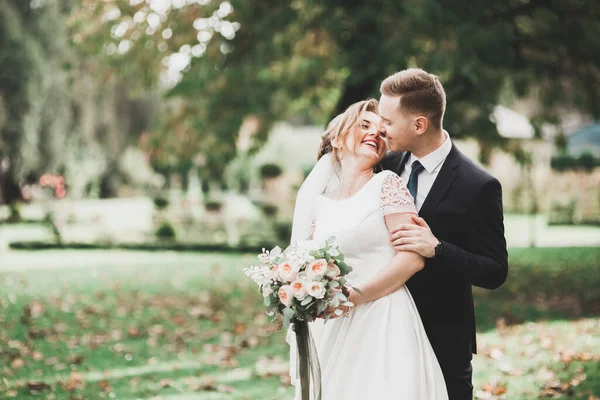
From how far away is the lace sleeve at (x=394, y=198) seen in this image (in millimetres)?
3221

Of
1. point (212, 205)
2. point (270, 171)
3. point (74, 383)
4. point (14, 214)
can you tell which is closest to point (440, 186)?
point (74, 383)

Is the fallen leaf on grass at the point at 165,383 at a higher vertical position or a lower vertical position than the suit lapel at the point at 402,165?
lower

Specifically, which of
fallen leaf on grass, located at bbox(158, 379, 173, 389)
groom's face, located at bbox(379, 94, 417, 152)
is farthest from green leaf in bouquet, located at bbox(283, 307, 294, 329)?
fallen leaf on grass, located at bbox(158, 379, 173, 389)

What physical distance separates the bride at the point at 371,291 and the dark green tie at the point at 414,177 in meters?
0.19

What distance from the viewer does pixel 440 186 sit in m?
3.40

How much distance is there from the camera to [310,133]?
38625 mm

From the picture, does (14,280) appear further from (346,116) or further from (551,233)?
(551,233)

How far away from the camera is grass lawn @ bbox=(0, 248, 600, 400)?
670 centimetres

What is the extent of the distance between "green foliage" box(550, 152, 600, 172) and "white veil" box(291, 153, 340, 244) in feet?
86.8

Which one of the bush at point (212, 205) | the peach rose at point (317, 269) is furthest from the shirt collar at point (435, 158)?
the bush at point (212, 205)

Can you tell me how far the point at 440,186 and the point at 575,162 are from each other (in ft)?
90.7

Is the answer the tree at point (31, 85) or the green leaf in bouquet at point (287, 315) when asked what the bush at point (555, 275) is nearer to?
the green leaf in bouquet at point (287, 315)

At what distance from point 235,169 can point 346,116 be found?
2677 centimetres

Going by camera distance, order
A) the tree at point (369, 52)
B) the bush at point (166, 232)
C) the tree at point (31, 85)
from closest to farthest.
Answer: the tree at point (369, 52) → the tree at point (31, 85) → the bush at point (166, 232)
